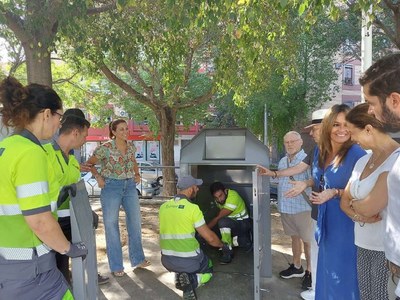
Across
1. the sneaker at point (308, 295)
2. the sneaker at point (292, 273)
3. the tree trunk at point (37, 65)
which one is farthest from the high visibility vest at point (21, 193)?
the sneaker at point (292, 273)

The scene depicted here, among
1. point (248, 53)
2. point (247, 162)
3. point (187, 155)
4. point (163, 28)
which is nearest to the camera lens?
point (247, 162)

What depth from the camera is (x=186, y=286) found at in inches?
126

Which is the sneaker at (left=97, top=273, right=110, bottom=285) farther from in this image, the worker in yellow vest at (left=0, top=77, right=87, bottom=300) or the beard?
the beard

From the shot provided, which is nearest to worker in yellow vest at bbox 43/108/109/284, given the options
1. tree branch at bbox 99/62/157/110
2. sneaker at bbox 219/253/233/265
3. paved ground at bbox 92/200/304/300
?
paved ground at bbox 92/200/304/300

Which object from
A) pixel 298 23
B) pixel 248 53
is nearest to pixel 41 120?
pixel 248 53

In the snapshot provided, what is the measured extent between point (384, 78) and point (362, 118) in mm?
502

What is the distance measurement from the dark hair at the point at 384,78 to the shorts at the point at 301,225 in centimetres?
226

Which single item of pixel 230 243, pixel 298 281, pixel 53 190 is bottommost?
pixel 298 281

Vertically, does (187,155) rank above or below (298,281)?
above

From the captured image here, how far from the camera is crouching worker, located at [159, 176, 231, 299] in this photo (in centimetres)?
315

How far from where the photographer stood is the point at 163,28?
22.4 ft

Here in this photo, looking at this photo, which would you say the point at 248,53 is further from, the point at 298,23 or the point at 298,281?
the point at 298,281

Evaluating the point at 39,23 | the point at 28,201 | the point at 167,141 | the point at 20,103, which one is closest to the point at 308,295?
the point at 28,201

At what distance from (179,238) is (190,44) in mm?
6470
